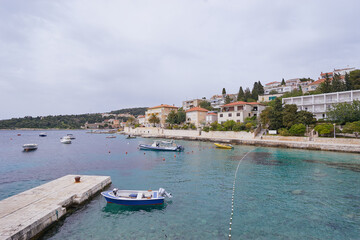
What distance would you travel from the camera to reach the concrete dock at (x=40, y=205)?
29.3ft

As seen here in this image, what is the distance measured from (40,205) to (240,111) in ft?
189

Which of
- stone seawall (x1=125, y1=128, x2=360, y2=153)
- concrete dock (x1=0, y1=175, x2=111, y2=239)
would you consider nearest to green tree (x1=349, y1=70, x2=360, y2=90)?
stone seawall (x1=125, y1=128, x2=360, y2=153)

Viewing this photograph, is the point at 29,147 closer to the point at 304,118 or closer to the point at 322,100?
the point at 304,118

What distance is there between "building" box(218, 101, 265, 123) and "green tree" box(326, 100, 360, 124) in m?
20.8

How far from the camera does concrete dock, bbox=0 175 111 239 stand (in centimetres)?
893

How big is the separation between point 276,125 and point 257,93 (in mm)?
41638

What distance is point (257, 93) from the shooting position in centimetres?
8644

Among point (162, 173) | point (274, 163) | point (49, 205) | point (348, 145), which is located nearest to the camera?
point (49, 205)

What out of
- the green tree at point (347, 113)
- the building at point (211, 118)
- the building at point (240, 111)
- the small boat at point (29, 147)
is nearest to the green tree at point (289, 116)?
the green tree at point (347, 113)

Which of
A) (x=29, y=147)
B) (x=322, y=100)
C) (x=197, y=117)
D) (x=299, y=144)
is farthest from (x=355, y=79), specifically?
(x=29, y=147)

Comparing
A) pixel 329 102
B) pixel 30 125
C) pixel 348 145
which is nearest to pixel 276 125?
pixel 348 145

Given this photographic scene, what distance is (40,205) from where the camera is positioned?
37.3 ft

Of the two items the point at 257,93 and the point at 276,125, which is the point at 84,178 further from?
the point at 257,93

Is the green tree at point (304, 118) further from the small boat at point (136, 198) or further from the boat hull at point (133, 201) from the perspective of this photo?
the boat hull at point (133, 201)
